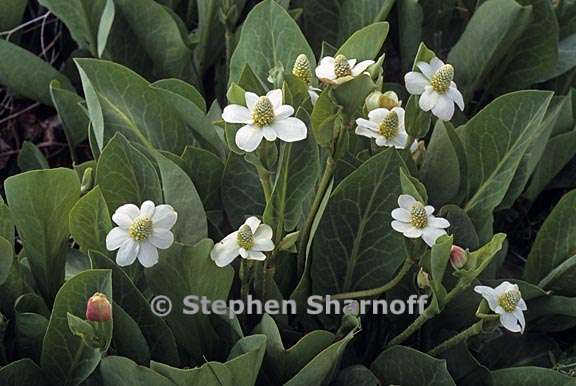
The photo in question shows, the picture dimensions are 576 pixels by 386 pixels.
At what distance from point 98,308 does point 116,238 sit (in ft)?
0.32

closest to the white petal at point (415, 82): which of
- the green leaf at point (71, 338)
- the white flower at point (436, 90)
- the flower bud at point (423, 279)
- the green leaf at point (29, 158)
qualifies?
the white flower at point (436, 90)

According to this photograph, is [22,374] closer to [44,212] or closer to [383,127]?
[44,212]

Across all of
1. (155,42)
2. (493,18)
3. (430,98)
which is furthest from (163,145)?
(493,18)

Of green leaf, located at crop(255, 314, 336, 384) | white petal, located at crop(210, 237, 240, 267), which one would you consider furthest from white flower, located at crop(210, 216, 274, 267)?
green leaf, located at crop(255, 314, 336, 384)

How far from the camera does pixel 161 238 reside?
108 cm

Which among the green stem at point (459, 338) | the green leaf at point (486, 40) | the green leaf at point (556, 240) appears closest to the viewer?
the green stem at point (459, 338)

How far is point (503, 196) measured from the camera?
1.34m

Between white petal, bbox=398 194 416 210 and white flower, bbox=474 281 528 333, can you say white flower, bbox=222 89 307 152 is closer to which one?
white petal, bbox=398 194 416 210

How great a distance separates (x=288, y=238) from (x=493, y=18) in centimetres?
62

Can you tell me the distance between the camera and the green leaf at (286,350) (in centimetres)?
114

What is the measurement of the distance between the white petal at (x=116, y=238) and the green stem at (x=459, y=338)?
16.8 inches

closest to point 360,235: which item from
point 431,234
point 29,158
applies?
point 431,234

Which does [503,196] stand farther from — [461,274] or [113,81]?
[113,81]

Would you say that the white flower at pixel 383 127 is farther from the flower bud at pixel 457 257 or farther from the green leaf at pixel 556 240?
the green leaf at pixel 556 240
